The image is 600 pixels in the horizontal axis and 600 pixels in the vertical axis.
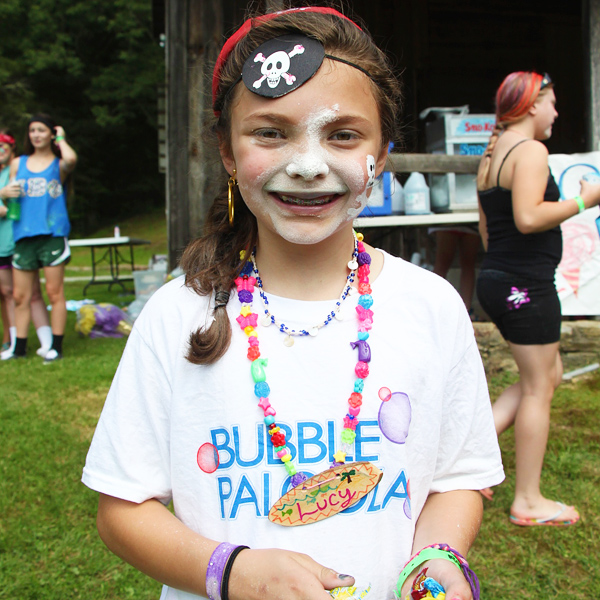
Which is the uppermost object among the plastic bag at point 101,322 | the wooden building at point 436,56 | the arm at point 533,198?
the wooden building at point 436,56

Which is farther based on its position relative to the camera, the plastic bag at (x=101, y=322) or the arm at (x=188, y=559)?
the plastic bag at (x=101, y=322)

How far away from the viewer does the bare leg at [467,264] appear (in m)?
5.63

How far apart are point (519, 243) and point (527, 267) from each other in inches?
4.6

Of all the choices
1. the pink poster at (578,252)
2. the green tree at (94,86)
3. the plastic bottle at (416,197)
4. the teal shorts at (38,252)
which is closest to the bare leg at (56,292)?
the teal shorts at (38,252)

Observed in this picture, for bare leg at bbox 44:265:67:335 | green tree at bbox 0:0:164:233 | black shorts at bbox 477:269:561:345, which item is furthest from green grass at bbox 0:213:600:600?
green tree at bbox 0:0:164:233

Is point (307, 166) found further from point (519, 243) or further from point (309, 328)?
point (519, 243)

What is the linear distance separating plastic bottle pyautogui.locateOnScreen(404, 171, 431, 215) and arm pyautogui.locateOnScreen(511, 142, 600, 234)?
2.21 meters

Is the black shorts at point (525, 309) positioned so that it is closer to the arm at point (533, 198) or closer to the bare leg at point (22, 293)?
the arm at point (533, 198)

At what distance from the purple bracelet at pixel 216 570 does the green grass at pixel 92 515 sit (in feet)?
4.84

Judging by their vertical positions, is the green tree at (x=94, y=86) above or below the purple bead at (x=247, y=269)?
above

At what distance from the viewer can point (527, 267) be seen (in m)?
2.73

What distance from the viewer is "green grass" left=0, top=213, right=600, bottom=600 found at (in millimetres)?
2316

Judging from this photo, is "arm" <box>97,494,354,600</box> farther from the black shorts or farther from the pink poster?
the pink poster

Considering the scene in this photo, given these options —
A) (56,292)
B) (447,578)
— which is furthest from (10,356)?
(447,578)
